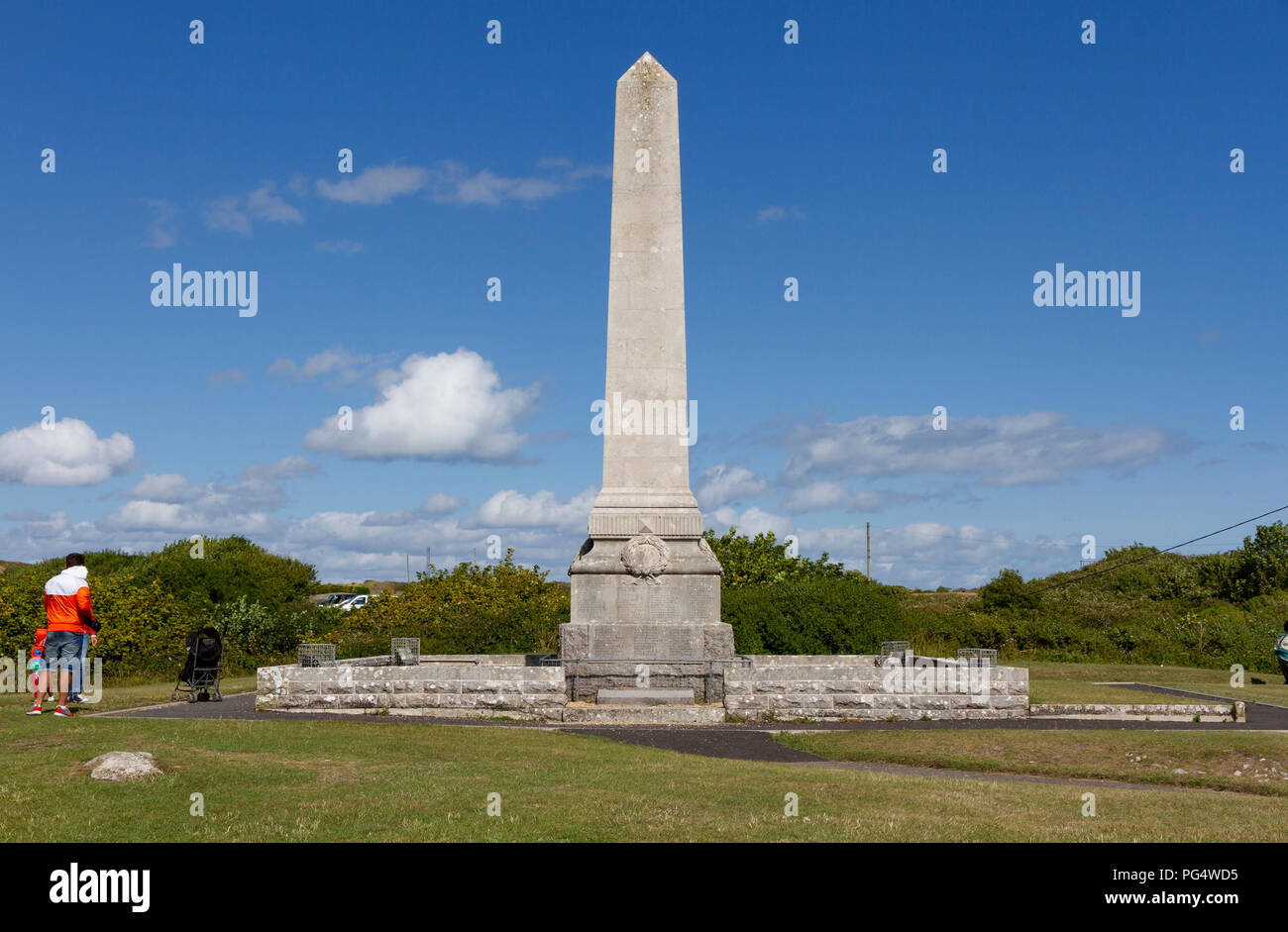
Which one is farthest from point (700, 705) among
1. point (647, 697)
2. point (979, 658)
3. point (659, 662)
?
point (979, 658)

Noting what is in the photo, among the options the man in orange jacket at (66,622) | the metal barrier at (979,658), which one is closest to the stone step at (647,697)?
the metal barrier at (979,658)

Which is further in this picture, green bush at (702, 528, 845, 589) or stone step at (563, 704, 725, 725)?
green bush at (702, 528, 845, 589)

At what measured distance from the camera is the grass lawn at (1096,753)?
11.6m

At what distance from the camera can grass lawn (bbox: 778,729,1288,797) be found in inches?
457

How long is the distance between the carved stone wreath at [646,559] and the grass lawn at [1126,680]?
6.68 meters

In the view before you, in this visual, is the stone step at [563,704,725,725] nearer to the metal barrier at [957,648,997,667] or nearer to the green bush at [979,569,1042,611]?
the metal barrier at [957,648,997,667]

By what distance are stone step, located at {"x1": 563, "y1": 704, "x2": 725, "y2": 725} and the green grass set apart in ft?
12.0

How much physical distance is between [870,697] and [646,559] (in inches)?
172

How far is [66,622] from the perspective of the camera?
43.7 ft

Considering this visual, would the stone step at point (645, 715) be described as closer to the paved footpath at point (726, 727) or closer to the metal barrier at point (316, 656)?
the paved footpath at point (726, 727)

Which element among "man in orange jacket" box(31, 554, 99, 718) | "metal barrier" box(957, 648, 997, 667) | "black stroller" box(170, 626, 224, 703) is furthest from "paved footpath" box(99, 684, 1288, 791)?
"metal barrier" box(957, 648, 997, 667)

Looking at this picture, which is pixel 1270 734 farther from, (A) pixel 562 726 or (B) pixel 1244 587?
(B) pixel 1244 587

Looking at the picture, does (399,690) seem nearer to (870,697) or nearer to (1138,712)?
(870,697)

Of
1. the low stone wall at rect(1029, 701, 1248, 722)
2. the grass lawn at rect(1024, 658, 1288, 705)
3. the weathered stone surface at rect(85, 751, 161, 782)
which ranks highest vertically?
the weathered stone surface at rect(85, 751, 161, 782)
